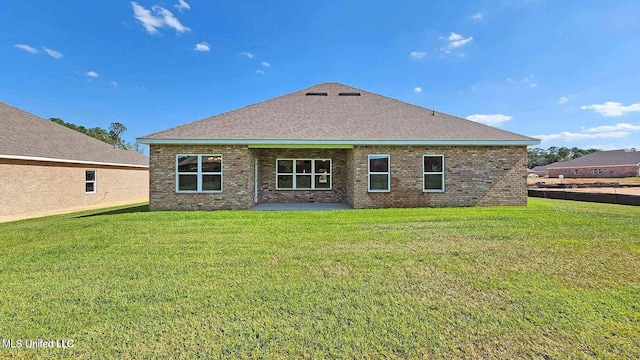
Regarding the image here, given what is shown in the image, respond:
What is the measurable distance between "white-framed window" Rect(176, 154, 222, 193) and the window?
925cm

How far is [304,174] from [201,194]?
500cm

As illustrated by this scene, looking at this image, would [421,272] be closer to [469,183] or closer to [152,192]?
[469,183]

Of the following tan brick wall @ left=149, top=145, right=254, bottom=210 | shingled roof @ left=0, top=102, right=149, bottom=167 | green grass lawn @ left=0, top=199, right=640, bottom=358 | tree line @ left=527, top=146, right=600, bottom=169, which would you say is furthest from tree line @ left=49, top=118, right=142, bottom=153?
tree line @ left=527, top=146, right=600, bottom=169

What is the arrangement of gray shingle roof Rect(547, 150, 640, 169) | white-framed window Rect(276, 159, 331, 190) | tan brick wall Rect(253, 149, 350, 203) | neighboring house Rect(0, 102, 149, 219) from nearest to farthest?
neighboring house Rect(0, 102, 149, 219)
tan brick wall Rect(253, 149, 350, 203)
white-framed window Rect(276, 159, 331, 190)
gray shingle roof Rect(547, 150, 640, 169)

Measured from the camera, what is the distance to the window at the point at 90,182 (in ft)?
53.4

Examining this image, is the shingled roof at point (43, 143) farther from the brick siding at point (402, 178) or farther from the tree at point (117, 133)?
the tree at point (117, 133)

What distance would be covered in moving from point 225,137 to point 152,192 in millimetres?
3659

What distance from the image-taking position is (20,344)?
281 centimetres

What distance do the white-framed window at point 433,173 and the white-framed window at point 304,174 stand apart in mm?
4659

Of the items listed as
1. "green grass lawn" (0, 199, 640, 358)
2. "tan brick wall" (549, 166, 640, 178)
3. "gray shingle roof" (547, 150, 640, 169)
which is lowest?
"green grass lawn" (0, 199, 640, 358)

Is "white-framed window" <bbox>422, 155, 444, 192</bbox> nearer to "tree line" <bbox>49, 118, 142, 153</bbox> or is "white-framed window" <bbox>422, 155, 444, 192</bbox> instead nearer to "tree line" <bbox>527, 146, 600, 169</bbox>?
"tree line" <bbox>49, 118, 142, 153</bbox>

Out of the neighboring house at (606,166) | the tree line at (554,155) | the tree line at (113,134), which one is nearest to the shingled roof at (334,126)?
the neighboring house at (606,166)

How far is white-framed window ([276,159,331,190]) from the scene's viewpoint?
14172 millimetres

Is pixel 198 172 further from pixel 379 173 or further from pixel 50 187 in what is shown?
pixel 50 187
